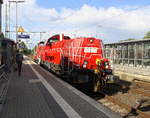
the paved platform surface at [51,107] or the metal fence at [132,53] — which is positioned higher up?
the metal fence at [132,53]

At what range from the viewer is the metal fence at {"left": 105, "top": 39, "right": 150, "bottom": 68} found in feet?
72.5

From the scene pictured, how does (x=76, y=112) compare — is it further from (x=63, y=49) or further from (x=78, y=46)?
(x=63, y=49)

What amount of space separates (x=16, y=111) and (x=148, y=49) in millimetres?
17149

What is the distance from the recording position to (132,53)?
24.3m

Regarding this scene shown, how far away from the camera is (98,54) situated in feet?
44.5

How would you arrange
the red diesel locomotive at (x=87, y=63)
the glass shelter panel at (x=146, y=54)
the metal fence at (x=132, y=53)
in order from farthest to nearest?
1. the metal fence at (x=132, y=53)
2. the glass shelter panel at (x=146, y=54)
3. the red diesel locomotive at (x=87, y=63)

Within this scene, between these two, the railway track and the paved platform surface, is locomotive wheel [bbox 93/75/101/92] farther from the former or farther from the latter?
the paved platform surface

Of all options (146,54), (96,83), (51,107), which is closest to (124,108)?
(96,83)

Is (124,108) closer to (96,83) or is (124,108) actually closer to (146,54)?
(96,83)

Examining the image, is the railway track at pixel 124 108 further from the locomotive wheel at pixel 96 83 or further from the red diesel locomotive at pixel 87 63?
the red diesel locomotive at pixel 87 63

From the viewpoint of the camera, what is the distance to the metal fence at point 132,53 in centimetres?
2211

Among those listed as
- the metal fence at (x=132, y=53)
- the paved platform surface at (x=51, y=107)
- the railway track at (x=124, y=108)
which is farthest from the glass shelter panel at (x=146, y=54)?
the paved platform surface at (x=51, y=107)

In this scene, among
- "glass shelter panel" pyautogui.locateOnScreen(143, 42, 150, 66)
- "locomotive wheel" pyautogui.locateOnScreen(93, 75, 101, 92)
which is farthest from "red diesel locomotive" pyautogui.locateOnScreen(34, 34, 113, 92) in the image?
"glass shelter panel" pyautogui.locateOnScreen(143, 42, 150, 66)

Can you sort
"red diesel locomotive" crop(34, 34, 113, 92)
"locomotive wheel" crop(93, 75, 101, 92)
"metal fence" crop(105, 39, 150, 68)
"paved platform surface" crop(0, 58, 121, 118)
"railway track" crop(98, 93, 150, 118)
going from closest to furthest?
"paved platform surface" crop(0, 58, 121, 118)
"railway track" crop(98, 93, 150, 118)
"red diesel locomotive" crop(34, 34, 113, 92)
"locomotive wheel" crop(93, 75, 101, 92)
"metal fence" crop(105, 39, 150, 68)
